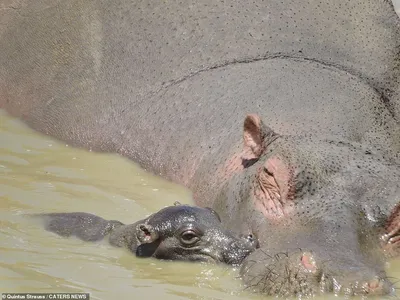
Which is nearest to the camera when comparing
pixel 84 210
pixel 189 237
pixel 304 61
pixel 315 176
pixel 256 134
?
pixel 189 237

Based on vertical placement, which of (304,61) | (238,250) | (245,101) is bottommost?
(238,250)

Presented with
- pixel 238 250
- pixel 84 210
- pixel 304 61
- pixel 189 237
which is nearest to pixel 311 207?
pixel 238 250

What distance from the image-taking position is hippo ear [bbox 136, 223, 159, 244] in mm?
5270

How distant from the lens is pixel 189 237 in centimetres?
525

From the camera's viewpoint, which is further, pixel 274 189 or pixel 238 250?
pixel 274 189

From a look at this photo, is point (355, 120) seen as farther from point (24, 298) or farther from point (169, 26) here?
point (24, 298)

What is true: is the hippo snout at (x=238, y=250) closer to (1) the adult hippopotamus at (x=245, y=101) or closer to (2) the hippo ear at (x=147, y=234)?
(1) the adult hippopotamus at (x=245, y=101)

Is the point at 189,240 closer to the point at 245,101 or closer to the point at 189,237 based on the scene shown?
the point at 189,237

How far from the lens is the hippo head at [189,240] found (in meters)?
5.25

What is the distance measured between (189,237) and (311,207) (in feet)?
2.08

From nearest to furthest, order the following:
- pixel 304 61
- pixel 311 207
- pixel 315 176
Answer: pixel 311 207
pixel 315 176
pixel 304 61

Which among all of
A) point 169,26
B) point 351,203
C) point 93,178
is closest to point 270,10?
point 169,26

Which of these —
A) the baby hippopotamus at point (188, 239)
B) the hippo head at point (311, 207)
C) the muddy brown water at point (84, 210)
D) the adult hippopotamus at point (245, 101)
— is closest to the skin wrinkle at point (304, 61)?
the adult hippopotamus at point (245, 101)

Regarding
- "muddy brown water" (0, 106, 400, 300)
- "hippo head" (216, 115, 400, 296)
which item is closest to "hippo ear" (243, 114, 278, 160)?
"hippo head" (216, 115, 400, 296)
